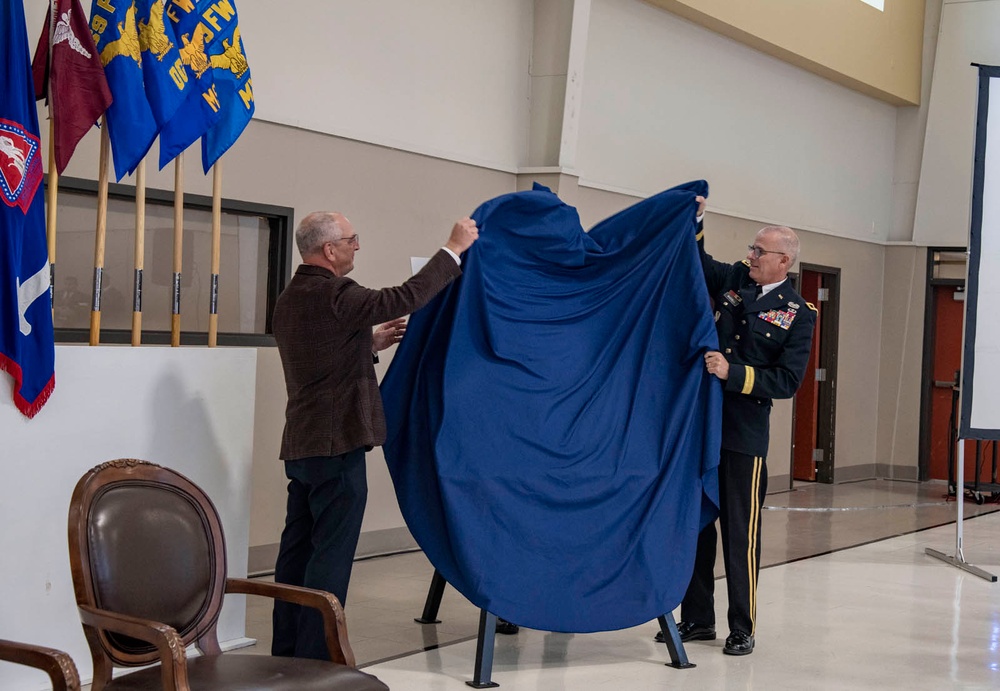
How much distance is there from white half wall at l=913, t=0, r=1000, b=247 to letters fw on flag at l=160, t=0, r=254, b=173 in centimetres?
798

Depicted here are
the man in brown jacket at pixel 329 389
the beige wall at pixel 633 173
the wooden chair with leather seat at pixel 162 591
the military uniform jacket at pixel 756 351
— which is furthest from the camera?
the beige wall at pixel 633 173

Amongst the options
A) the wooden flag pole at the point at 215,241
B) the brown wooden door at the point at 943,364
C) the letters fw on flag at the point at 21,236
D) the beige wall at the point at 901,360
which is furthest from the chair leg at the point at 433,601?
the brown wooden door at the point at 943,364

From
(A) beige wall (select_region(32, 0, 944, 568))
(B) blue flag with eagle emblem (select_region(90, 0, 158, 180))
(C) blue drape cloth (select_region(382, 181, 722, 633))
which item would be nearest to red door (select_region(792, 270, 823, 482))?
(A) beige wall (select_region(32, 0, 944, 568))

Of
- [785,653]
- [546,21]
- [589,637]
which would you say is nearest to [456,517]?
[589,637]

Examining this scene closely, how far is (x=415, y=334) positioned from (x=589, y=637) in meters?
1.46

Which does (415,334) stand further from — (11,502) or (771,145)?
(771,145)

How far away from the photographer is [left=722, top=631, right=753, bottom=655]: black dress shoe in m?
4.32

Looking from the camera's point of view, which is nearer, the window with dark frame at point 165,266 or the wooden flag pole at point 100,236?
the wooden flag pole at point 100,236

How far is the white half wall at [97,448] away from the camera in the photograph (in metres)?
3.37

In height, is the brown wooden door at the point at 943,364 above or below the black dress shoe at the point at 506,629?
above

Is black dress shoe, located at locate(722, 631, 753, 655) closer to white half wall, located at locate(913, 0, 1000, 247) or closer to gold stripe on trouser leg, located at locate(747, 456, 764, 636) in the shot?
gold stripe on trouser leg, located at locate(747, 456, 764, 636)

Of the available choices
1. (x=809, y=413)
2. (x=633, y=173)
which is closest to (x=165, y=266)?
(x=633, y=173)

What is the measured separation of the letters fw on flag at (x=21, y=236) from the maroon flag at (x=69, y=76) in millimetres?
150

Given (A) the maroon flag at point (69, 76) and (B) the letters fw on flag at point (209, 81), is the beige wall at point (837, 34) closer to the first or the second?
(B) the letters fw on flag at point (209, 81)
